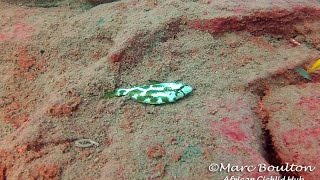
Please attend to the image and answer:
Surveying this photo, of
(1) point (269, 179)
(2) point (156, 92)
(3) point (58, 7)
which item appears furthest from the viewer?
(3) point (58, 7)

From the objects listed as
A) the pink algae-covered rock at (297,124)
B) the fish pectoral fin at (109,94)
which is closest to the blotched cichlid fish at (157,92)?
the fish pectoral fin at (109,94)

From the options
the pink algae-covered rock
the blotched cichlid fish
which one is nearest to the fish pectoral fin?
the blotched cichlid fish

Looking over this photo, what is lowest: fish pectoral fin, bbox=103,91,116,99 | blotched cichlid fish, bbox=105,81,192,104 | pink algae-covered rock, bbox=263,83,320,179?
pink algae-covered rock, bbox=263,83,320,179

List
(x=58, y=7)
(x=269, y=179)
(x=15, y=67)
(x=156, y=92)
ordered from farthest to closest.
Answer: (x=58, y=7) < (x=15, y=67) < (x=156, y=92) < (x=269, y=179)

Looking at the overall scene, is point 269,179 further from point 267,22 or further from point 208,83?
point 267,22

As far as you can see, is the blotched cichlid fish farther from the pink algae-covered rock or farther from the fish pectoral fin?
the pink algae-covered rock

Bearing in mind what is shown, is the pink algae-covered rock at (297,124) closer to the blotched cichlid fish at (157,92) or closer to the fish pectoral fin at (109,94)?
the blotched cichlid fish at (157,92)

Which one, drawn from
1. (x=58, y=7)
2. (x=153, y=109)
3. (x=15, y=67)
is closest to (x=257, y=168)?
(x=153, y=109)
